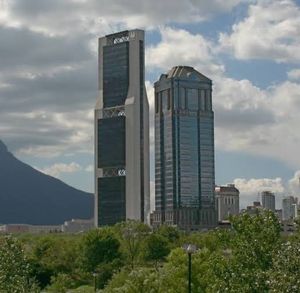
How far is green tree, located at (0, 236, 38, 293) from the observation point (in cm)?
3797

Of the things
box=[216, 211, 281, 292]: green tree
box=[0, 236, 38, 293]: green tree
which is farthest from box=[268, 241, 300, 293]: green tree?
box=[0, 236, 38, 293]: green tree

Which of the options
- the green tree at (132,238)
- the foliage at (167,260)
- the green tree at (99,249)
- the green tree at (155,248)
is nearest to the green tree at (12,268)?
the foliage at (167,260)

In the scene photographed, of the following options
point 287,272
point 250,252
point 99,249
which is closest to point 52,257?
point 99,249

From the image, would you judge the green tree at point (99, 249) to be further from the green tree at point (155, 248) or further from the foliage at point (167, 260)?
the green tree at point (155, 248)

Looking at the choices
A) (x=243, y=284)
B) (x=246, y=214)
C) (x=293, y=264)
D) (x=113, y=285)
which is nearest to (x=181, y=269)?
(x=113, y=285)

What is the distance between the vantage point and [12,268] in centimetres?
3928

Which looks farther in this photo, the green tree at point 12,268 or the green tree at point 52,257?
the green tree at point 52,257

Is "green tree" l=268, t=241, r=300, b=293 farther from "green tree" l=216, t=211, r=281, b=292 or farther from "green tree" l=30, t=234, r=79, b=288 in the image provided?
"green tree" l=30, t=234, r=79, b=288

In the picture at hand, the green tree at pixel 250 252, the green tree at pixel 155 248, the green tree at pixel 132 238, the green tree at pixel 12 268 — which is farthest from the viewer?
the green tree at pixel 132 238

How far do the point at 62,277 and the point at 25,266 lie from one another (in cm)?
3058

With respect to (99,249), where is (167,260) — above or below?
below

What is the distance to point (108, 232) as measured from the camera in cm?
9500

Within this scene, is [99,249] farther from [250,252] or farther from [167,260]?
[250,252]

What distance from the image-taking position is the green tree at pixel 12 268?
3797cm
